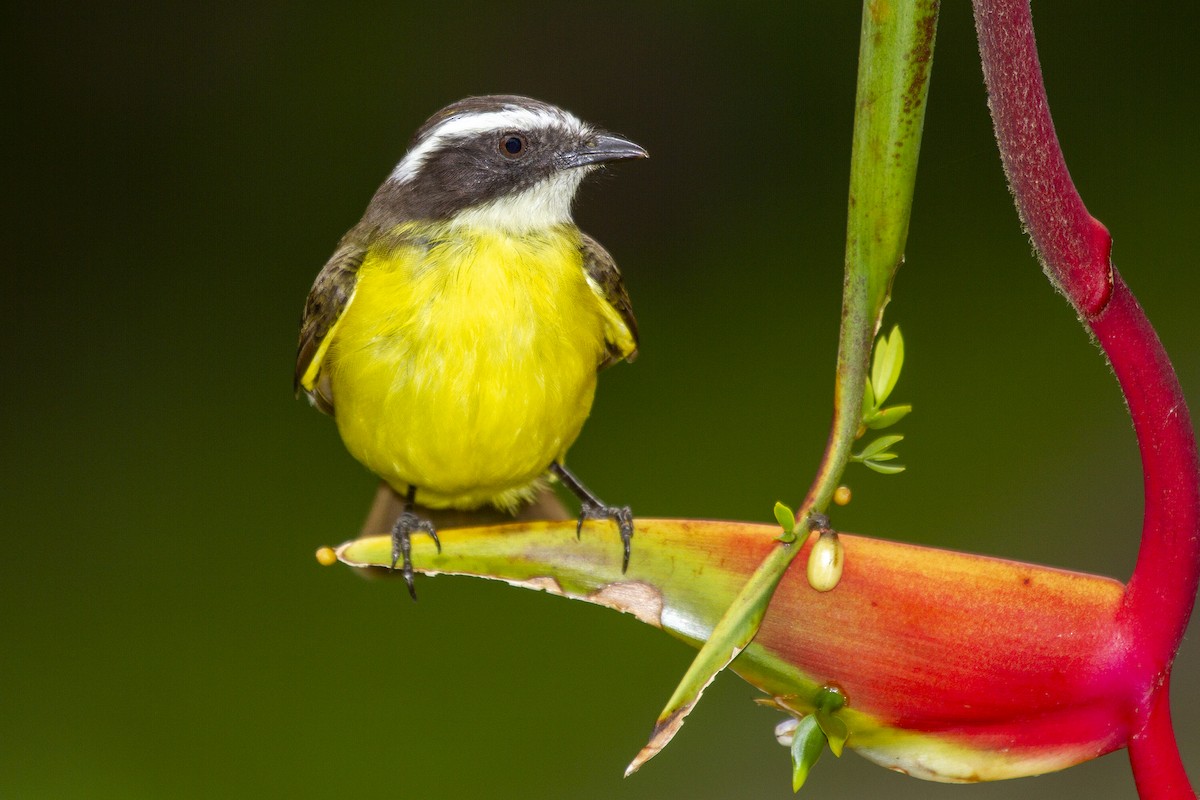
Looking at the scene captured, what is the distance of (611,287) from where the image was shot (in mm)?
1639

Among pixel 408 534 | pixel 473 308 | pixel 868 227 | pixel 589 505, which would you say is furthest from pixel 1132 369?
pixel 589 505

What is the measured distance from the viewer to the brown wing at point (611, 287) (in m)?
1.64

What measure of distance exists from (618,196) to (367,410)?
1.49m

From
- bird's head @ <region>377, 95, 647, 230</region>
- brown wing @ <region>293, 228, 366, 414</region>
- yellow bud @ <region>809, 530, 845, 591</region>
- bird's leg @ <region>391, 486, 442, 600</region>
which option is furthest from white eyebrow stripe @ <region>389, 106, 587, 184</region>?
yellow bud @ <region>809, 530, 845, 591</region>

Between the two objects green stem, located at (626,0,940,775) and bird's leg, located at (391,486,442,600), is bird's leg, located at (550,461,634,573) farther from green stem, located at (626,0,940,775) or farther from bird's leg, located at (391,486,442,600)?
green stem, located at (626,0,940,775)

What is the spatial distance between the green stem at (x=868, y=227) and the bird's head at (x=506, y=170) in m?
0.78

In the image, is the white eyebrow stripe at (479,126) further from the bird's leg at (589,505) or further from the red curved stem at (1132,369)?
Answer: the red curved stem at (1132,369)

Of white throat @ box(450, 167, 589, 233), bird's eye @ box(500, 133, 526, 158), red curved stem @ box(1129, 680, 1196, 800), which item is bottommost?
red curved stem @ box(1129, 680, 1196, 800)

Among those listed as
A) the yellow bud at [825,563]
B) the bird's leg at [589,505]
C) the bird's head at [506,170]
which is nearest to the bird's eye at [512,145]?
the bird's head at [506,170]

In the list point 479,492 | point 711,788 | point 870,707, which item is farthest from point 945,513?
point 870,707

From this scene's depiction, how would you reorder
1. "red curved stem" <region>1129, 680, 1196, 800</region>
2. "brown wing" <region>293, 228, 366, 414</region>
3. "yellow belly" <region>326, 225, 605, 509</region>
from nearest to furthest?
"red curved stem" <region>1129, 680, 1196, 800</region> < "yellow belly" <region>326, 225, 605, 509</region> < "brown wing" <region>293, 228, 366, 414</region>

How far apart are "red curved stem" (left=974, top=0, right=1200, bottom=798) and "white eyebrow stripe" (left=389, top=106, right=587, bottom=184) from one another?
0.80 m

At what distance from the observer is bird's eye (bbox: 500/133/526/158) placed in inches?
63.7

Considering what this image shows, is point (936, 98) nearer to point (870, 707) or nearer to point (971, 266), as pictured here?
point (971, 266)
